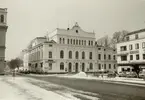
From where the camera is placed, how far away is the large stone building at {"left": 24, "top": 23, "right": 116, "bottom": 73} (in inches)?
1344

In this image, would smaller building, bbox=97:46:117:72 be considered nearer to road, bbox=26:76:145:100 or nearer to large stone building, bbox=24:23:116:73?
large stone building, bbox=24:23:116:73

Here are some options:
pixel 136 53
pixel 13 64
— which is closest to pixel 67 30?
pixel 136 53

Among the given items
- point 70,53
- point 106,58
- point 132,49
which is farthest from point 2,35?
point 106,58

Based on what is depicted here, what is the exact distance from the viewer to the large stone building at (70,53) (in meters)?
34.1

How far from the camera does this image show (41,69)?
114 ft

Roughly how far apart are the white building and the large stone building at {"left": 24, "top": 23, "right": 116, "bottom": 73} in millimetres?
7708

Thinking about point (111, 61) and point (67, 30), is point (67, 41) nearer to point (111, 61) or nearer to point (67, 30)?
point (67, 30)

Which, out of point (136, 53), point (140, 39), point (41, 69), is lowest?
point (41, 69)

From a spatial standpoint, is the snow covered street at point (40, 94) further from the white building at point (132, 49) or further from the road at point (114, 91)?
the white building at point (132, 49)

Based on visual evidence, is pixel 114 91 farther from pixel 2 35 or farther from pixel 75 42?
pixel 75 42

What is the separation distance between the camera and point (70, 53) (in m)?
35.9

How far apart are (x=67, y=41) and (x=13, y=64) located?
26.0 meters

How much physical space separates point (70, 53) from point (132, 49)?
37.7 feet

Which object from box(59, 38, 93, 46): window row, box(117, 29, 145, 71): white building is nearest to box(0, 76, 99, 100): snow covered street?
box(117, 29, 145, 71): white building
